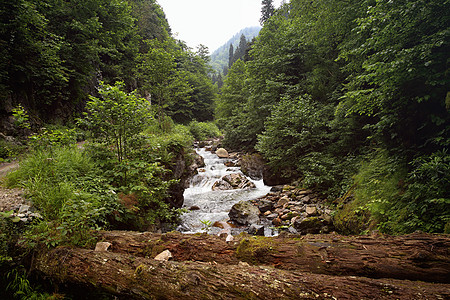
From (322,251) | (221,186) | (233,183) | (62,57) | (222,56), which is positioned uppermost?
(222,56)

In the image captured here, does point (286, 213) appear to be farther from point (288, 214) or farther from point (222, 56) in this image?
point (222, 56)

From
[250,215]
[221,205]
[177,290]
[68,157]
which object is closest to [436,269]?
[177,290]

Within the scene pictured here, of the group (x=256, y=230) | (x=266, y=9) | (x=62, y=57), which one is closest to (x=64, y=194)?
(x=256, y=230)

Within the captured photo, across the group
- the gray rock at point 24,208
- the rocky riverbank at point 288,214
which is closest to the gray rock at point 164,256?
the gray rock at point 24,208

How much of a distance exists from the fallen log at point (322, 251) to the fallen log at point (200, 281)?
0.28 meters

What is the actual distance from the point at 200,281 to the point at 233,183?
978 cm

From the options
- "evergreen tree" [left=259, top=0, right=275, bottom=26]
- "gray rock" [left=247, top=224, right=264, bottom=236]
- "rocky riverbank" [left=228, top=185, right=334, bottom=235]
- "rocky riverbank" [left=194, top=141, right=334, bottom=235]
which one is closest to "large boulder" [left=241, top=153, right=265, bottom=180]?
"rocky riverbank" [left=194, top=141, right=334, bottom=235]

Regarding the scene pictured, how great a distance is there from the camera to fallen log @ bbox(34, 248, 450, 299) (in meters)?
1.59

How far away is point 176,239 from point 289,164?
816cm

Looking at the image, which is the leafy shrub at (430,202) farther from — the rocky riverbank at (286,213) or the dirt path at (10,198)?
the dirt path at (10,198)

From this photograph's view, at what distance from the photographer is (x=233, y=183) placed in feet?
37.9

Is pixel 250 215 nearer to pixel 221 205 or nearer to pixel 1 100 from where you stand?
pixel 221 205

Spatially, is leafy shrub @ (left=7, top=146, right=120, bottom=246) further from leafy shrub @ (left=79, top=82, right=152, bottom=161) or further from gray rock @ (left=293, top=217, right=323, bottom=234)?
gray rock @ (left=293, top=217, right=323, bottom=234)

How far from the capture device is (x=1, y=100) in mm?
6703
